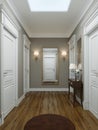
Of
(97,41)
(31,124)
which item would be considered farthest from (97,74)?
→ (31,124)

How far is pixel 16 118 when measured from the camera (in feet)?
10.8

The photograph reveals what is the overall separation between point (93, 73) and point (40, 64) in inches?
153

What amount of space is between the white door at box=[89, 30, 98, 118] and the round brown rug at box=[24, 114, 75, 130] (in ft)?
5.58

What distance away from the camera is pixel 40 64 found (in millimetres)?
7125

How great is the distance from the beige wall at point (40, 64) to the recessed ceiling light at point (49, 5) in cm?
303

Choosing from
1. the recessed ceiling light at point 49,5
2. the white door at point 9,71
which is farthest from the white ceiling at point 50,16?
the white door at point 9,71

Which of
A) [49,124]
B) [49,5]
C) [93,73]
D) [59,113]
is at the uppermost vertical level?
[49,5]

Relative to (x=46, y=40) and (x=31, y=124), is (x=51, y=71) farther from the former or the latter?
(x=31, y=124)

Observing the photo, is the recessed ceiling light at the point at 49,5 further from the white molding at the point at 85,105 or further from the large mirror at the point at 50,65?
the large mirror at the point at 50,65

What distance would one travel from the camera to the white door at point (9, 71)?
3.36 meters

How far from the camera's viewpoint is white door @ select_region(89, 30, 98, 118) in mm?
3359

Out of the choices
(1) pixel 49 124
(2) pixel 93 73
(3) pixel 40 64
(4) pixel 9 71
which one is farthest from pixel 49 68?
(1) pixel 49 124

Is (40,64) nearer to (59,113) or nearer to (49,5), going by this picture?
(49,5)

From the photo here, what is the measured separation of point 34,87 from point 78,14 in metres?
4.21
